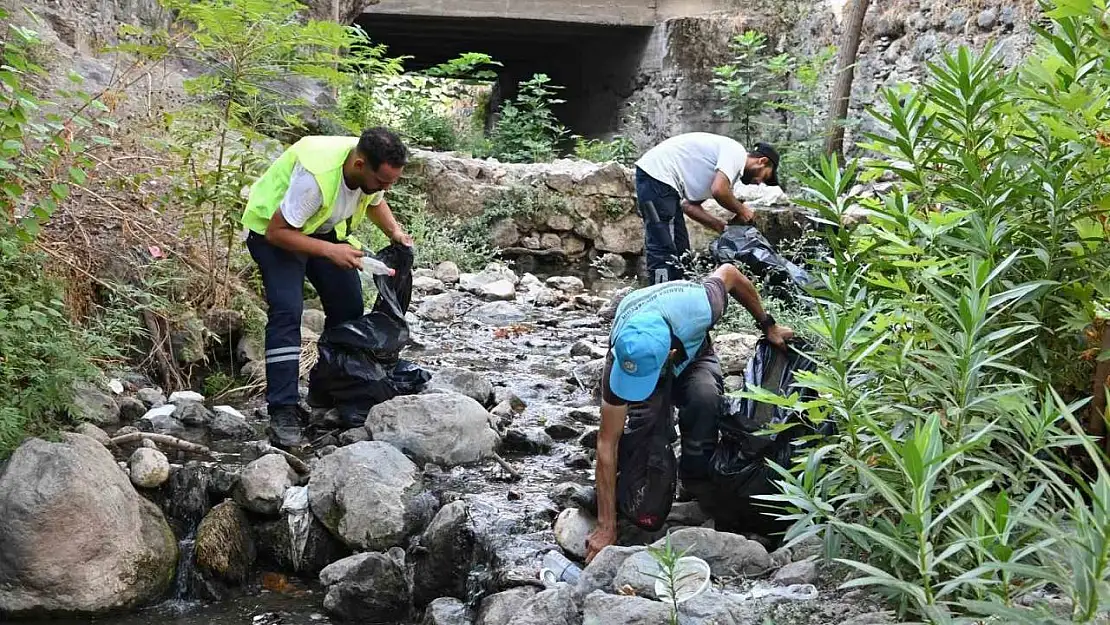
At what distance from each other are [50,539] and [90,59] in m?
5.02

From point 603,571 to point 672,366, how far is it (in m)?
0.79

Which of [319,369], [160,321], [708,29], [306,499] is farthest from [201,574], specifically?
[708,29]

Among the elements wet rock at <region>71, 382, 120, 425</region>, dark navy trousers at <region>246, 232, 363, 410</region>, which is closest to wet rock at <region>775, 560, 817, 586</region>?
dark navy trousers at <region>246, 232, 363, 410</region>

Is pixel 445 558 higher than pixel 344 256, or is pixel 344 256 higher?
pixel 344 256

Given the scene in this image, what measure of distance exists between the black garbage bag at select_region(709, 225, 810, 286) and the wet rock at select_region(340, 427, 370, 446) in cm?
283

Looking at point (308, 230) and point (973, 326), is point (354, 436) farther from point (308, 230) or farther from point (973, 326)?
point (973, 326)

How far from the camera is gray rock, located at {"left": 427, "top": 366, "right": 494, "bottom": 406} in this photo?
490 centimetres

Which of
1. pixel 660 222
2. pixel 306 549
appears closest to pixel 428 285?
pixel 660 222

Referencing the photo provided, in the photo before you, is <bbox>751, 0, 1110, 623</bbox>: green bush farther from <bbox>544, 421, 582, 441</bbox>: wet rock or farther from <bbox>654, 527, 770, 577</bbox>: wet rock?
<bbox>544, 421, 582, 441</bbox>: wet rock

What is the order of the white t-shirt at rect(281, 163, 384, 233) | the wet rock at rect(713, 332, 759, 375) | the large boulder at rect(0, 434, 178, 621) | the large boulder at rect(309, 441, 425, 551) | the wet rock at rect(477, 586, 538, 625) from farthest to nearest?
1. the wet rock at rect(713, 332, 759, 375)
2. the white t-shirt at rect(281, 163, 384, 233)
3. the large boulder at rect(309, 441, 425, 551)
4. the large boulder at rect(0, 434, 178, 621)
5. the wet rock at rect(477, 586, 538, 625)

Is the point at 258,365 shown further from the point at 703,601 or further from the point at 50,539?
the point at 703,601

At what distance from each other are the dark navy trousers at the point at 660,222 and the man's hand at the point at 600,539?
10.5 feet

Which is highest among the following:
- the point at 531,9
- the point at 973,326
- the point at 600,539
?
the point at 531,9

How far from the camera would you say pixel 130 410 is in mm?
4508
